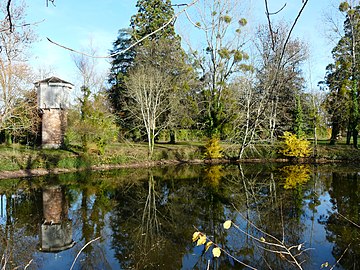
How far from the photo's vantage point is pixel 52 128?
22.0 metres

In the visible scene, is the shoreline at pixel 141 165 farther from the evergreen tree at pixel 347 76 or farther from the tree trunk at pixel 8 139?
the tree trunk at pixel 8 139

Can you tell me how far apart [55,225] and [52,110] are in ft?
49.6

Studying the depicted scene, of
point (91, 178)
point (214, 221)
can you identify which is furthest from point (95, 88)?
point (214, 221)

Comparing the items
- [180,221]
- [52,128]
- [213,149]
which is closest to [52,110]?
[52,128]

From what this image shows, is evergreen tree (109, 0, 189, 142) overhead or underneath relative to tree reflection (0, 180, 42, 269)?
overhead

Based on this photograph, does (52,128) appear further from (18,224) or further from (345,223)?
(345,223)

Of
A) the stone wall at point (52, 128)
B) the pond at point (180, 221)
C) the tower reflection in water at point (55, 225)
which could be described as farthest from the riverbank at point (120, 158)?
the tower reflection in water at point (55, 225)

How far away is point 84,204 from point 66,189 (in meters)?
3.03

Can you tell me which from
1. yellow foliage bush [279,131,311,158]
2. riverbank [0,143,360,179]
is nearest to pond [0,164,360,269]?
riverbank [0,143,360,179]

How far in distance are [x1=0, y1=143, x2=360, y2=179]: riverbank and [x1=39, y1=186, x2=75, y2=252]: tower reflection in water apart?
18.5ft

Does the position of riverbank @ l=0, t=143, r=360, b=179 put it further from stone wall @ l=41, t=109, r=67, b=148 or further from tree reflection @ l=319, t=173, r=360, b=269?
tree reflection @ l=319, t=173, r=360, b=269

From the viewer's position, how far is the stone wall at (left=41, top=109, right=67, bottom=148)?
21953mm

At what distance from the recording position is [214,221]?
8.80 metres

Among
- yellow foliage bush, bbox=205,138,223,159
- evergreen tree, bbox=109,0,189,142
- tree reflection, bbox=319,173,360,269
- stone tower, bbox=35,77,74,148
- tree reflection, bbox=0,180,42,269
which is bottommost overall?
tree reflection, bbox=0,180,42,269
